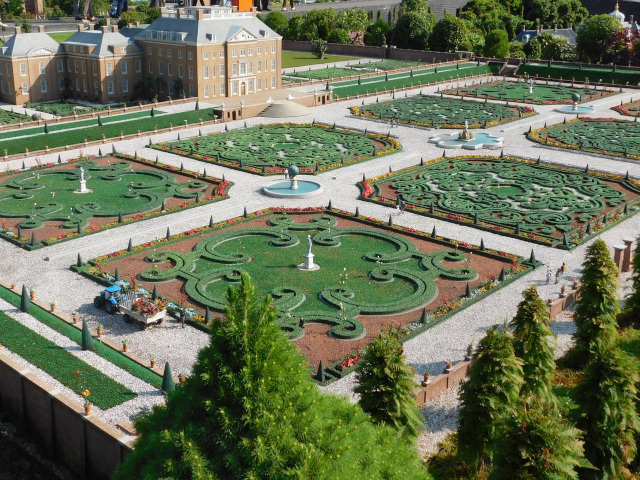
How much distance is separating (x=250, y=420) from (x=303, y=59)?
98.8 m

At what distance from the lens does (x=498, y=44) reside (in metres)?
98.3

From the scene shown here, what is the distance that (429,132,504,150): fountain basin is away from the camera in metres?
55.8

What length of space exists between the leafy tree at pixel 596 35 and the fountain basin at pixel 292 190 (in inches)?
2396

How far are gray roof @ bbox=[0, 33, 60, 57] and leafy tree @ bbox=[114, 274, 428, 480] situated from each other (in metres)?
64.1

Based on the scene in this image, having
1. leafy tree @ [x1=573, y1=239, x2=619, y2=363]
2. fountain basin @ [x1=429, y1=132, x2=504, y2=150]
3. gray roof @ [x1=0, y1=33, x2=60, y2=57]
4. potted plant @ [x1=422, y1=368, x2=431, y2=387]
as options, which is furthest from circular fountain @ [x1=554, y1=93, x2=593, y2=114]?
potted plant @ [x1=422, y1=368, x2=431, y2=387]

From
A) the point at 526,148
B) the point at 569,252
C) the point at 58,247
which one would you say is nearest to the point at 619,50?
the point at 526,148

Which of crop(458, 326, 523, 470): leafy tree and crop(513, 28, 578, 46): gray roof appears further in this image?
crop(513, 28, 578, 46): gray roof

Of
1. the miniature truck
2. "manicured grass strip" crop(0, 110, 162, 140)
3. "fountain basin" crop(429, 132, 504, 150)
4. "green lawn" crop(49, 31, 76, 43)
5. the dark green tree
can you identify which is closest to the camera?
the dark green tree

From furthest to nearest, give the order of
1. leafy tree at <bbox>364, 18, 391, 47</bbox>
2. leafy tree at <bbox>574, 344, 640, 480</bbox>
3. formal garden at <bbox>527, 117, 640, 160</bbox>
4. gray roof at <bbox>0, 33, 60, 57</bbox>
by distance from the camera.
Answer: leafy tree at <bbox>364, 18, 391, 47</bbox>
gray roof at <bbox>0, 33, 60, 57</bbox>
formal garden at <bbox>527, 117, 640, 160</bbox>
leafy tree at <bbox>574, 344, 640, 480</bbox>

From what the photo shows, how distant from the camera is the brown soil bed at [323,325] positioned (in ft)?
87.6

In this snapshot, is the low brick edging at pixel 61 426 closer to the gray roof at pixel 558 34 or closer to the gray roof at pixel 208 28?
the gray roof at pixel 208 28

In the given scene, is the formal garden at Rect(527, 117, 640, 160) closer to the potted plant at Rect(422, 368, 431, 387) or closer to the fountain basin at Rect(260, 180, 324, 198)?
the fountain basin at Rect(260, 180, 324, 198)

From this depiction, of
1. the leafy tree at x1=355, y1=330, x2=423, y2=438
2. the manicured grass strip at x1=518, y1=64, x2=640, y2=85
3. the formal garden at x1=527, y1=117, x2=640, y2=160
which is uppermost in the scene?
the manicured grass strip at x1=518, y1=64, x2=640, y2=85

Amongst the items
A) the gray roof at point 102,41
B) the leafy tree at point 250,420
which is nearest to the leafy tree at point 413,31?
the gray roof at point 102,41
